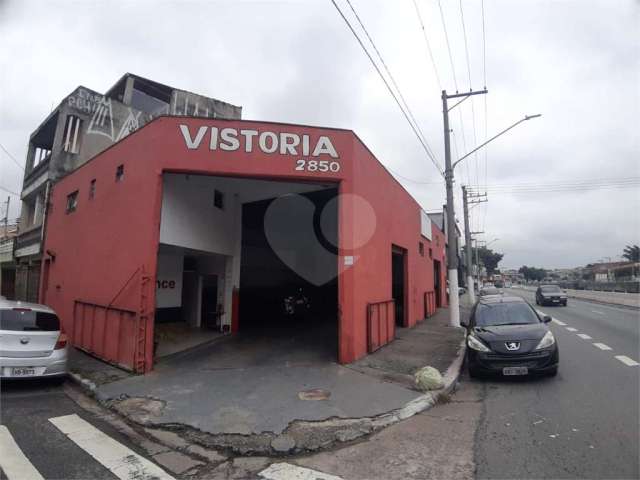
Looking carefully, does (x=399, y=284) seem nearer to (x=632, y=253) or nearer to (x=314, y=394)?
(x=314, y=394)

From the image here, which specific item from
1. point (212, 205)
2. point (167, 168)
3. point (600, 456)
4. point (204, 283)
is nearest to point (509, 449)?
point (600, 456)

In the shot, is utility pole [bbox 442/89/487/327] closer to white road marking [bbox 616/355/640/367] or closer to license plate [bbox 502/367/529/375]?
white road marking [bbox 616/355/640/367]

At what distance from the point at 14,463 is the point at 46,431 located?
3.10 ft

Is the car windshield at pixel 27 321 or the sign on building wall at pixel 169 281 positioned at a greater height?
the sign on building wall at pixel 169 281

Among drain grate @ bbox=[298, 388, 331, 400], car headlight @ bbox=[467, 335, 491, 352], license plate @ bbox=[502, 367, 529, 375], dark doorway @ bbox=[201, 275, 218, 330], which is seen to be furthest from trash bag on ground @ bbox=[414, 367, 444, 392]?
dark doorway @ bbox=[201, 275, 218, 330]

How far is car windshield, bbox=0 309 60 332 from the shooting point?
6465 millimetres

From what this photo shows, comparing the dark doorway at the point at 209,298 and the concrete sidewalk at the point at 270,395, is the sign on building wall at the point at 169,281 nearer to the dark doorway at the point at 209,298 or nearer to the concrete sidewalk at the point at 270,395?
the dark doorway at the point at 209,298

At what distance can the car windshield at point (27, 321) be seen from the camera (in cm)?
646

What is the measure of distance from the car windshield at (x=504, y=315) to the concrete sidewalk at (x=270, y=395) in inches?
46.4

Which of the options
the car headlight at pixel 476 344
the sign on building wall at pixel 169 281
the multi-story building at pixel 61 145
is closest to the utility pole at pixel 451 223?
the car headlight at pixel 476 344

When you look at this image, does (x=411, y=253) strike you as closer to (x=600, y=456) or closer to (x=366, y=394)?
(x=366, y=394)

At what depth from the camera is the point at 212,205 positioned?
1103cm

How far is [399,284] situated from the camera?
1481 centimetres

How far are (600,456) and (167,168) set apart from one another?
28.2 feet
